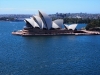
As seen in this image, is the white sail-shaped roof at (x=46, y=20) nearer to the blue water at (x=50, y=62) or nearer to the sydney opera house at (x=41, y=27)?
the sydney opera house at (x=41, y=27)

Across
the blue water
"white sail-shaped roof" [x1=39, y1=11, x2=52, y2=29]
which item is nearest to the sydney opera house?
"white sail-shaped roof" [x1=39, y1=11, x2=52, y2=29]

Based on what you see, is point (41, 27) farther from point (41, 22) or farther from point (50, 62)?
point (50, 62)

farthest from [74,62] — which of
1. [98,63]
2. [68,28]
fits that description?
[68,28]

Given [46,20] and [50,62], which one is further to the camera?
[46,20]

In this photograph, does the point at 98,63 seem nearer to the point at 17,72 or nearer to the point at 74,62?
the point at 74,62

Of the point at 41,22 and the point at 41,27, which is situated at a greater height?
the point at 41,22

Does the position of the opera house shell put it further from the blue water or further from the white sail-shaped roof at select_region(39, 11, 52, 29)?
the blue water

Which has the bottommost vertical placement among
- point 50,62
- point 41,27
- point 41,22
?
point 50,62

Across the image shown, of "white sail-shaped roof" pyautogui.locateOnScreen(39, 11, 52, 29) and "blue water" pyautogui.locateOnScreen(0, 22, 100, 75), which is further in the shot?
"white sail-shaped roof" pyautogui.locateOnScreen(39, 11, 52, 29)

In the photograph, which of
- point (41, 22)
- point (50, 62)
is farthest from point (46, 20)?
point (50, 62)

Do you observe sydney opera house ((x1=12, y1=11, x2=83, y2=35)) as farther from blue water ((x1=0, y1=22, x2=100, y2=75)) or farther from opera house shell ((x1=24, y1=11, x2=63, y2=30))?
blue water ((x1=0, y1=22, x2=100, y2=75))

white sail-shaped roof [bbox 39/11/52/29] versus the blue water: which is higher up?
white sail-shaped roof [bbox 39/11/52/29]

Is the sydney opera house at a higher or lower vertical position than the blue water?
higher
